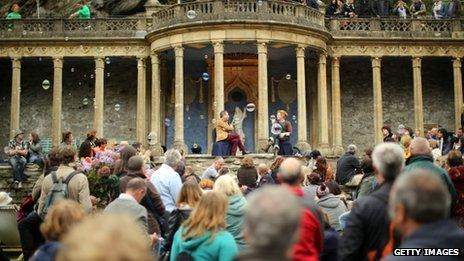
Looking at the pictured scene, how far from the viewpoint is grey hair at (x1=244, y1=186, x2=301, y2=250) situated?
339 cm

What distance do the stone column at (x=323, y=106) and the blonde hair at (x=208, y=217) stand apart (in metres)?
22.5

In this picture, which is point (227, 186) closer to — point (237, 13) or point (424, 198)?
point (424, 198)

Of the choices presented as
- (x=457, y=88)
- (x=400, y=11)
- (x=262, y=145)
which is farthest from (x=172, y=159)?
(x=400, y=11)

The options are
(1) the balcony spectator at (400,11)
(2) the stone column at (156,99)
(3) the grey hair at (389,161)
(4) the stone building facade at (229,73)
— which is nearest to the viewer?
(3) the grey hair at (389,161)

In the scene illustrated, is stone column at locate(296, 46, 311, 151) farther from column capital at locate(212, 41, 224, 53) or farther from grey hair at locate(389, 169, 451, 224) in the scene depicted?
grey hair at locate(389, 169, 451, 224)

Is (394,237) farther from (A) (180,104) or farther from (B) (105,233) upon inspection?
(A) (180,104)

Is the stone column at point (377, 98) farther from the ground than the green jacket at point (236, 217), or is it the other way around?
the stone column at point (377, 98)

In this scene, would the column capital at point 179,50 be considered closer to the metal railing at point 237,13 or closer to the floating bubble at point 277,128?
the metal railing at point 237,13

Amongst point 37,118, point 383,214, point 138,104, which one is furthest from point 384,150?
point 37,118

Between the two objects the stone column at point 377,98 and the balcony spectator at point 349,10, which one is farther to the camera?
the balcony spectator at point 349,10

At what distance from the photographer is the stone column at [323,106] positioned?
2838cm

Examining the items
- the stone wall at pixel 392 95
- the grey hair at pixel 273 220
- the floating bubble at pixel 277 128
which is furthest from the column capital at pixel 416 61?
the grey hair at pixel 273 220

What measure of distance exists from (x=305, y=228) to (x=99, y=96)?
24421mm

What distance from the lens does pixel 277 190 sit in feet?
11.6
